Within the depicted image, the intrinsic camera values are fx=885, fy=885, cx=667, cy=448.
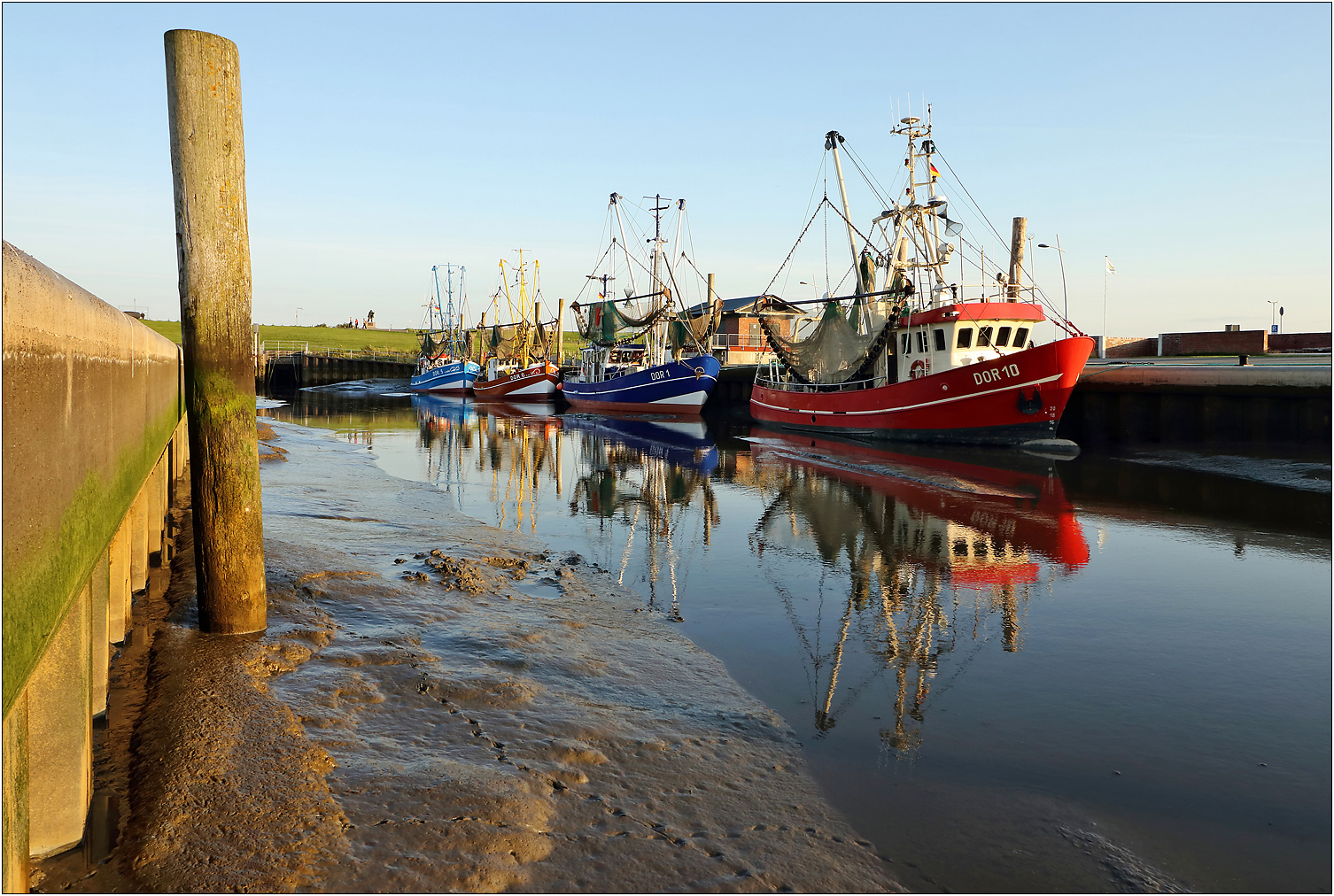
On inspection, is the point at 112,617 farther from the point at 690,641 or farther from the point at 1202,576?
the point at 1202,576

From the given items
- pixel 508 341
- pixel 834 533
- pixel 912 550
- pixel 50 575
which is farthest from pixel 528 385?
pixel 50 575

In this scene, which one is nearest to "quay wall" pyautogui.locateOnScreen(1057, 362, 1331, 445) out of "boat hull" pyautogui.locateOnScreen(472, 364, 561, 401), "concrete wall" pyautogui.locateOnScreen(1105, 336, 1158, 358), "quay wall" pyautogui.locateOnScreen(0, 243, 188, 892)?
"concrete wall" pyautogui.locateOnScreen(1105, 336, 1158, 358)

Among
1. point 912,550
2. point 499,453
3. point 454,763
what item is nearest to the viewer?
point 454,763

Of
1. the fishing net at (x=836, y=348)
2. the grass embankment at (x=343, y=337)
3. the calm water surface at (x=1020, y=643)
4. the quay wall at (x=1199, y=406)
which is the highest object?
the grass embankment at (x=343, y=337)

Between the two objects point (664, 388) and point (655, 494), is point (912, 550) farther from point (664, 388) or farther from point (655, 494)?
point (664, 388)

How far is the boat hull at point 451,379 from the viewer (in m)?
67.7

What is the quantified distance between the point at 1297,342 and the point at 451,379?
176ft

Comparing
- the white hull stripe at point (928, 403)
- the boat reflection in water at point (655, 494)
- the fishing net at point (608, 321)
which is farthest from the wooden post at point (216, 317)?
the fishing net at point (608, 321)

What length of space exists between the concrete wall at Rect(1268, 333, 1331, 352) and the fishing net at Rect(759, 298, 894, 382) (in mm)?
21413

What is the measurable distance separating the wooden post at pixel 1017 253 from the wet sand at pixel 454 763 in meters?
23.3

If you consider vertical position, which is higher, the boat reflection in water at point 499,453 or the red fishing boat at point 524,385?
the red fishing boat at point 524,385

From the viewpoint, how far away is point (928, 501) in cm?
1557

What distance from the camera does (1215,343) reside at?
123ft

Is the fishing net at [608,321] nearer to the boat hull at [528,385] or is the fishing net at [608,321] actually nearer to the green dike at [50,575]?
the boat hull at [528,385]
